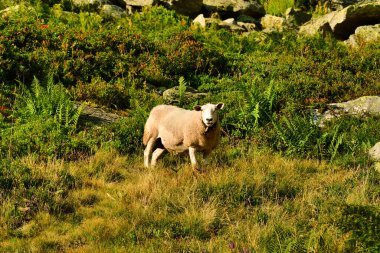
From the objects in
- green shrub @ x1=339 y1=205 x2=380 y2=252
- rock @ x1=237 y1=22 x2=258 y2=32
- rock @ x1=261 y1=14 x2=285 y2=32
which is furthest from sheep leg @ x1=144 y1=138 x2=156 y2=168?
rock @ x1=261 y1=14 x2=285 y2=32

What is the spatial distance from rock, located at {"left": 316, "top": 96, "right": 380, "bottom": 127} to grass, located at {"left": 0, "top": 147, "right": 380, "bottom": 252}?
114 inches

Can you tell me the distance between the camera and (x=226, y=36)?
19234mm

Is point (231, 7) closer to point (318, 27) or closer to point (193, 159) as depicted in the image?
point (318, 27)

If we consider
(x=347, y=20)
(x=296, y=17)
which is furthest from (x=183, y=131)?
(x=296, y=17)

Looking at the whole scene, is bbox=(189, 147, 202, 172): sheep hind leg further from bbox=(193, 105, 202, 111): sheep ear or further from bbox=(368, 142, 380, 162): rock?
bbox=(368, 142, 380, 162): rock

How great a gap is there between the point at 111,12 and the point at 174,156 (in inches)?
465

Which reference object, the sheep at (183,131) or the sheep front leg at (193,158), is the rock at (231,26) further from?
the sheep front leg at (193,158)

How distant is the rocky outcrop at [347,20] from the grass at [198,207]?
1138cm

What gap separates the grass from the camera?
7.23 meters

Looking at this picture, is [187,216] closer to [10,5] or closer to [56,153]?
[56,153]

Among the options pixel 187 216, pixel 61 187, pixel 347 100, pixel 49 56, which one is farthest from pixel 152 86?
pixel 187 216

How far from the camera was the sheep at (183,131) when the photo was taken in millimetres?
9297

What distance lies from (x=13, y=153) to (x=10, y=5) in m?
11.4

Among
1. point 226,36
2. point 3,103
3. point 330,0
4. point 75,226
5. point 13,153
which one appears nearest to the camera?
point 75,226
